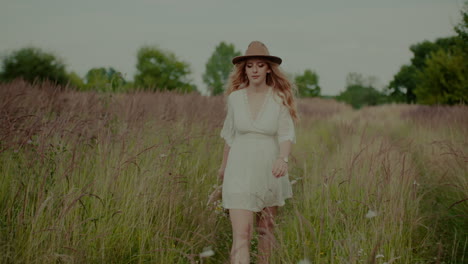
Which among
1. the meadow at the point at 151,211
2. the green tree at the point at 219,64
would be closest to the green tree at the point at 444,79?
the meadow at the point at 151,211

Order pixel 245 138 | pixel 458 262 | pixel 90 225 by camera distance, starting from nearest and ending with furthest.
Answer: pixel 90 225, pixel 245 138, pixel 458 262

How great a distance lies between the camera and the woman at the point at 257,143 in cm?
236

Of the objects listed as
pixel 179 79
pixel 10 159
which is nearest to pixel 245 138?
pixel 10 159

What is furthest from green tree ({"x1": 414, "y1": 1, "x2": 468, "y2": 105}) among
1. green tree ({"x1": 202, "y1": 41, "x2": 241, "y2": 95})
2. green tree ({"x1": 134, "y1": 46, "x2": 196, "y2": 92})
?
green tree ({"x1": 202, "y1": 41, "x2": 241, "y2": 95})

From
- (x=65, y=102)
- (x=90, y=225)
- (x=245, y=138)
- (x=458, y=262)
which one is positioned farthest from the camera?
(x=65, y=102)

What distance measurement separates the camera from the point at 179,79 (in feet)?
134

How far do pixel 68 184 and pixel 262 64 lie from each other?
175cm

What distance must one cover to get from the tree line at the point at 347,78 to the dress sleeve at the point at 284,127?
282 centimetres

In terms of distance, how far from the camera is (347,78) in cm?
5028

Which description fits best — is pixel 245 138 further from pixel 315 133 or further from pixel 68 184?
pixel 315 133

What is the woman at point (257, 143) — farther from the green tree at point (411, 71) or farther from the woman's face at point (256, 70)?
the green tree at point (411, 71)

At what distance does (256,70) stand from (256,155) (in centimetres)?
65

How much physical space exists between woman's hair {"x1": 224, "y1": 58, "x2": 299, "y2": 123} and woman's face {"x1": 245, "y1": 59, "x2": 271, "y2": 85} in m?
0.05

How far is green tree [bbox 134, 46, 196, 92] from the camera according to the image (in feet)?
120
